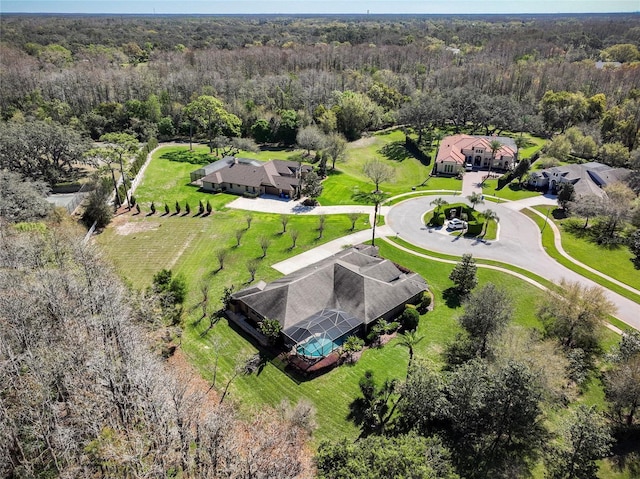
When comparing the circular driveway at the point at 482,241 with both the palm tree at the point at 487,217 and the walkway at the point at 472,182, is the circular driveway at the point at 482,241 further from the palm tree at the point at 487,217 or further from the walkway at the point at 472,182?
the walkway at the point at 472,182

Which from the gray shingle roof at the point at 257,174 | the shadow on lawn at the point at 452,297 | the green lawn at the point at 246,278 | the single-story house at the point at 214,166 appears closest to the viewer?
the green lawn at the point at 246,278

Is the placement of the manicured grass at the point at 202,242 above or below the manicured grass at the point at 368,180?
above

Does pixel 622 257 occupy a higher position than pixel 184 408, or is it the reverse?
pixel 184 408

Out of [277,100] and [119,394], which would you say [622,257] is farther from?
[277,100]

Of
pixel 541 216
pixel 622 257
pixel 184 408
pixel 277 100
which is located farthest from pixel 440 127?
pixel 184 408

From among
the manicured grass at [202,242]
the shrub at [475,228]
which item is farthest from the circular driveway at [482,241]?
the manicured grass at [202,242]

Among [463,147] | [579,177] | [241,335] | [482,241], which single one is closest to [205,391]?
[241,335]

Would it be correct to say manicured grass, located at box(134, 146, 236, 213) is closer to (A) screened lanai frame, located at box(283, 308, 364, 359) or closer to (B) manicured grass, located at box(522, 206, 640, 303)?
(A) screened lanai frame, located at box(283, 308, 364, 359)
